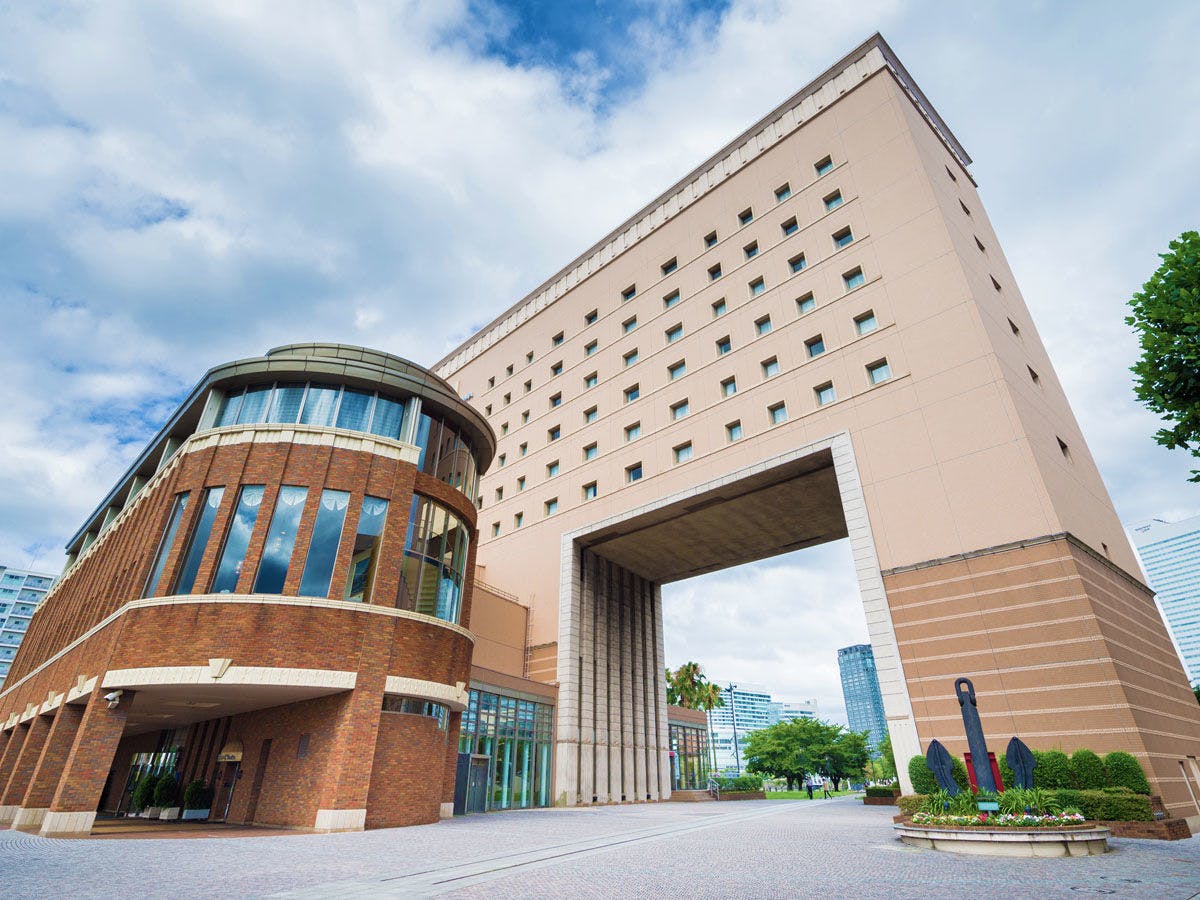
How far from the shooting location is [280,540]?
20.1m

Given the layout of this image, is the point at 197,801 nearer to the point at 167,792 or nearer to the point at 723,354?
the point at 167,792

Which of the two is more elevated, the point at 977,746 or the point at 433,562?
the point at 433,562

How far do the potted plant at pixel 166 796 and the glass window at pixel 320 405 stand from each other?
15.5 meters

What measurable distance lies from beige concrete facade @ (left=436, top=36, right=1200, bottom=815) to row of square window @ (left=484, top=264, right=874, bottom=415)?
0.15m

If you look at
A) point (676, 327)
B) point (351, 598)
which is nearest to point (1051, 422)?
point (676, 327)

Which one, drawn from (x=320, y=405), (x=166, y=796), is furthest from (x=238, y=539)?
(x=166, y=796)

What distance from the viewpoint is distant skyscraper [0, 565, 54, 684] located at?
14512cm

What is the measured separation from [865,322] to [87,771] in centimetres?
3216

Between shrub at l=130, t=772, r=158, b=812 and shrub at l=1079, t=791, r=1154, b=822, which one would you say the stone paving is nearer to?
shrub at l=1079, t=791, r=1154, b=822

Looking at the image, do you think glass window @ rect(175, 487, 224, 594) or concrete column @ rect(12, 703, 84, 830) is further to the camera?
glass window @ rect(175, 487, 224, 594)

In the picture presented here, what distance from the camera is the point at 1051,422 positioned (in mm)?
→ 25938

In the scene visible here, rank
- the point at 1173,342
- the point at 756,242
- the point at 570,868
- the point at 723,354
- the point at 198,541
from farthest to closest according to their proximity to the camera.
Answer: the point at 756,242 < the point at 723,354 < the point at 198,541 < the point at 1173,342 < the point at 570,868

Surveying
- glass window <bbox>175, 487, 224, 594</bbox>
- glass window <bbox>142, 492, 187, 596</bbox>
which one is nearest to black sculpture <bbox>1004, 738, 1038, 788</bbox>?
glass window <bbox>175, 487, 224, 594</bbox>

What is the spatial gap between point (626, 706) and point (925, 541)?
2142 cm
